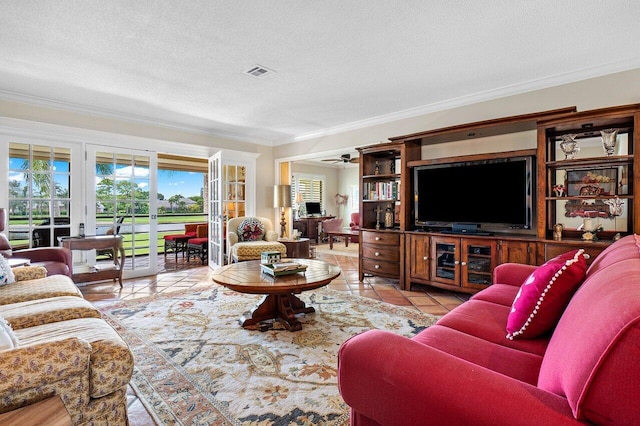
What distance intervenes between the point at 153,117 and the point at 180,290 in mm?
2485

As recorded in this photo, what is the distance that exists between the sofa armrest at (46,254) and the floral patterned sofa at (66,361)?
1548 millimetres

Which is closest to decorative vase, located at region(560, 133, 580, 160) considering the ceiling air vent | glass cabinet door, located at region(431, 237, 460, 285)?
glass cabinet door, located at region(431, 237, 460, 285)

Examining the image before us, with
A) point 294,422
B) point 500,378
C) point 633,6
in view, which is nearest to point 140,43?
point 294,422

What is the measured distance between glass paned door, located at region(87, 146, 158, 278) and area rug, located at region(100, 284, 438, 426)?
160cm

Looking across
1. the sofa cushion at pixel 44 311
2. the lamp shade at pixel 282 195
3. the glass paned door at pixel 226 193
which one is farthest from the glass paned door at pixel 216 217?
the sofa cushion at pixel 44 311

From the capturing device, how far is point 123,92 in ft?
12.1

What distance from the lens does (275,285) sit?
2.48 metres

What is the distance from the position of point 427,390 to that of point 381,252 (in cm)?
345

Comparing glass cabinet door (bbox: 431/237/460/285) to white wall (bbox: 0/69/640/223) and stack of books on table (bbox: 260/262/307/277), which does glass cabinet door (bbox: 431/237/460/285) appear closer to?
white wall (bbox: 0/69/640/223)

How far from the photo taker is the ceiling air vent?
121 inches

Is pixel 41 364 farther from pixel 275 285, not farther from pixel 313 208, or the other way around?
pixel 313 208

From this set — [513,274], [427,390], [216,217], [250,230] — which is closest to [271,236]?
[250,230]

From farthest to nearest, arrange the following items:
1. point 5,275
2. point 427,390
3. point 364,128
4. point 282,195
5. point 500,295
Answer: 1. point 282,195
2. point 364,128
3. point 5,275
4. point 500,295
5. point 427,390

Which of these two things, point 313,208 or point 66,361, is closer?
point 66,361
